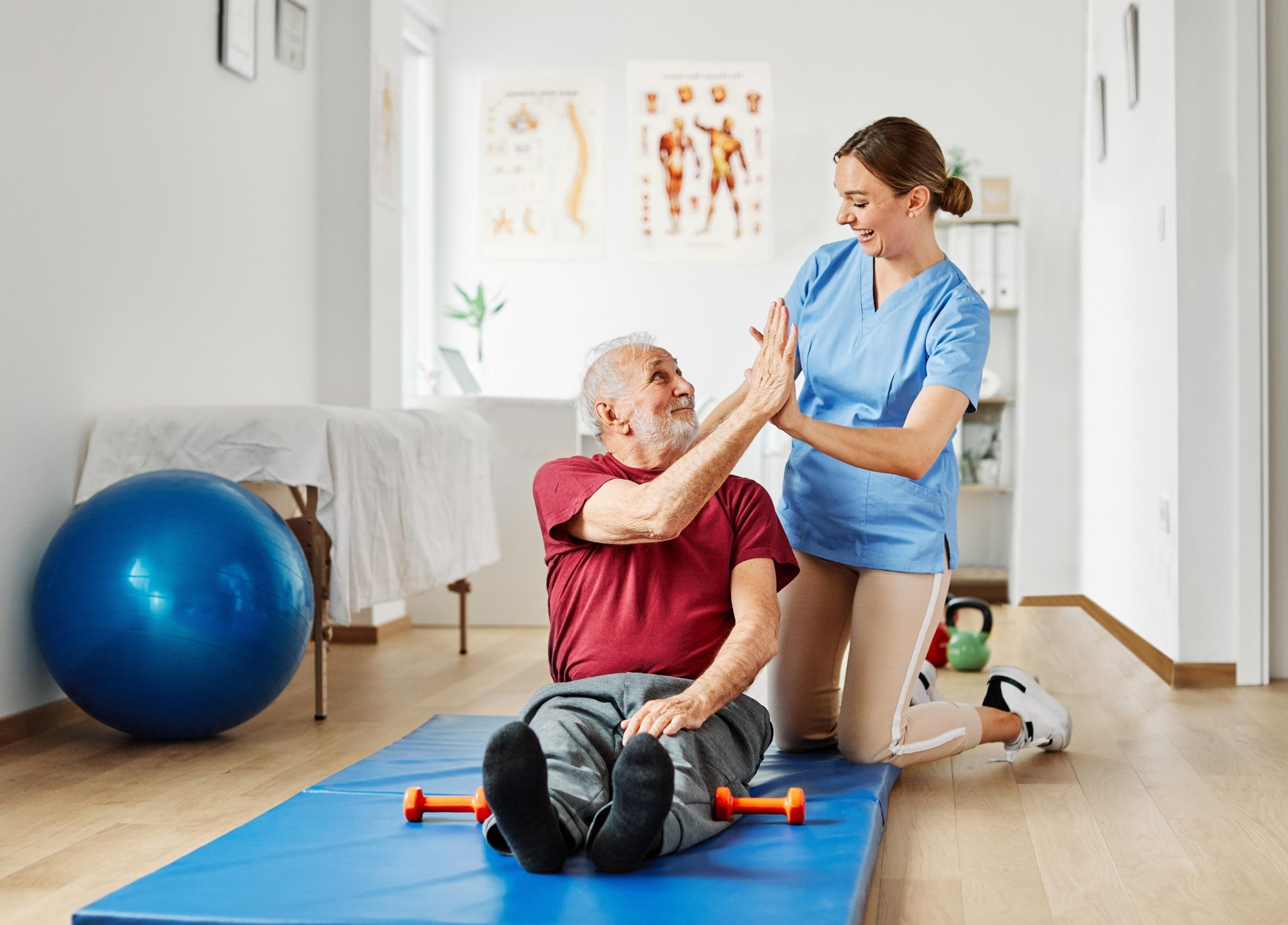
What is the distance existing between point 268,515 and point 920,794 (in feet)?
4.59

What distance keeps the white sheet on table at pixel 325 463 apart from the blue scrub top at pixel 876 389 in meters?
1.09

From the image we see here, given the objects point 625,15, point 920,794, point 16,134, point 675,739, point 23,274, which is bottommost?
point 920,794

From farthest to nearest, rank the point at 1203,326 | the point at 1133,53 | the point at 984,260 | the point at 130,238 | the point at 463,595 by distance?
the point at 984,260 < the point at 1133,53 < the point at 463,595 < the point at 1203,326 < the point at 130,238

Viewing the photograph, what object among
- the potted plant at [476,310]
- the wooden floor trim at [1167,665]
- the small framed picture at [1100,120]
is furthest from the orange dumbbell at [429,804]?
the potted plant at [476,310]

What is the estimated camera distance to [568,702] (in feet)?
5.72

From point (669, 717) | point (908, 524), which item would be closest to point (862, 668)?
point (908, 524)

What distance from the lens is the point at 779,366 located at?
5.93ft

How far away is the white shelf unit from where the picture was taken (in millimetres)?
5250

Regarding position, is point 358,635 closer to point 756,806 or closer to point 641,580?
point 641,580

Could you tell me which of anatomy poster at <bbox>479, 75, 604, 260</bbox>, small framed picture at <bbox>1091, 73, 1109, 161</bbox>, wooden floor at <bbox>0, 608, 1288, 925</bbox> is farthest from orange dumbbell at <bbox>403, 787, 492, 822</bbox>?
anatomy poster at <bbox>479, 75, 604, 260</bbox>

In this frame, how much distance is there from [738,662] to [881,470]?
1.30ft

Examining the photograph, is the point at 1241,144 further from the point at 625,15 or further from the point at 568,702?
the point at 625,15

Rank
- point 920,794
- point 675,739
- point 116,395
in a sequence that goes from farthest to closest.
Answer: point 116,395 < point 920,794 < point 675,739

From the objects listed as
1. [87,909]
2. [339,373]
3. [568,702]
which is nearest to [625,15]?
[339,373]
